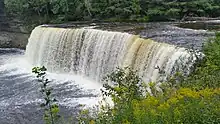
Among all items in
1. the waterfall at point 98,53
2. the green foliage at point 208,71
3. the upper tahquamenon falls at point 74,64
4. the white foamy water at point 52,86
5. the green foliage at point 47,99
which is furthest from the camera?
the white foamy water at point 52,86

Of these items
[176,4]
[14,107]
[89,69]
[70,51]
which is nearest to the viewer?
[14,107]

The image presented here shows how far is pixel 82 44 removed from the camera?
15.0 metres

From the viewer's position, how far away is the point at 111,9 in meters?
20.6

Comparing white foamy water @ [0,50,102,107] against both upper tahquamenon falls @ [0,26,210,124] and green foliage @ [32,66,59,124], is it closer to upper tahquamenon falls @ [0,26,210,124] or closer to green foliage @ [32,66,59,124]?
upper tahquamenon falls @ [0,26,210,124]

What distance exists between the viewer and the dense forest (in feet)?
65.9

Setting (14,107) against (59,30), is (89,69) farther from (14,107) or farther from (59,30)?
(14,107)

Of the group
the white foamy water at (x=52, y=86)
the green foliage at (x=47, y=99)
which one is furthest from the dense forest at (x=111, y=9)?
the green foliage at (x=47, y=99)

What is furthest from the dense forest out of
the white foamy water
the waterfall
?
the white foamy water

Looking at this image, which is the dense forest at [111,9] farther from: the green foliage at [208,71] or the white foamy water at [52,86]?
the green foliage at [208,71]

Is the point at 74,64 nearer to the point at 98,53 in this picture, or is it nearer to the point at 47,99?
the point at 98,53

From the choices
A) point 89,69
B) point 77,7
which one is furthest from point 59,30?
point 77,7

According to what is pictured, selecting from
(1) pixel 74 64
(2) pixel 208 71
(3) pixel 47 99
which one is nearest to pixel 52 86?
(1) pixel 74 64

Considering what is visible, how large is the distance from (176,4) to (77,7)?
4973mm

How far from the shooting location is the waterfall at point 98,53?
10.8 metres
